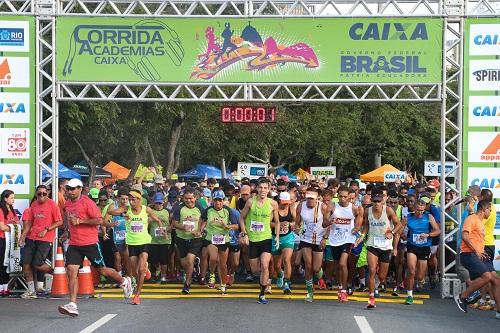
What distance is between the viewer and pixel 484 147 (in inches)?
651

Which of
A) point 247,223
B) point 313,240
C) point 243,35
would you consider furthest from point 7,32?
point 313,240

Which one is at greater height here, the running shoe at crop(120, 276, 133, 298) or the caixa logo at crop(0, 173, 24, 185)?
the caixa logo at crop(0, 173, 24, 185)

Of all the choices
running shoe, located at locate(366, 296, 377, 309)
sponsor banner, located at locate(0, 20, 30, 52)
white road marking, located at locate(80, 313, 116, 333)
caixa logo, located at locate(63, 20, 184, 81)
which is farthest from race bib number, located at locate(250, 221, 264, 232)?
sponsor banner, located at locate(0, 20, 30, 52)

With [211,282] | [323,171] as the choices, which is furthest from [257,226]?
[323,171]

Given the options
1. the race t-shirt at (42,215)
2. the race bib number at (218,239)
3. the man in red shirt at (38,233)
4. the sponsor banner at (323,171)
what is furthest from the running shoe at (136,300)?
the sponsor banner at (323,171)

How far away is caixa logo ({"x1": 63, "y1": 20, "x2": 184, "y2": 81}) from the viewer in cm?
1686

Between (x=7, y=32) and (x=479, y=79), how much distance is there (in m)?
8.51

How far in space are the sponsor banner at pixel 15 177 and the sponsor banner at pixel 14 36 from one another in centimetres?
211

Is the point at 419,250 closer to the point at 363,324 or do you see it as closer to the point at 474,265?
the point at 474,265

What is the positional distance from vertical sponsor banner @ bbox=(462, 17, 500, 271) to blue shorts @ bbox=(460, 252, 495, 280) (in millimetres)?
2280

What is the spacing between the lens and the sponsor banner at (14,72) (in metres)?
16.6

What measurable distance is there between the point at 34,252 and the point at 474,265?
7.28 metres

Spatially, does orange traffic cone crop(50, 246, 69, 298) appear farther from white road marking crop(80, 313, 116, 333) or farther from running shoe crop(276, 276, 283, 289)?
running shoe crop(276, 276, 283, 289)

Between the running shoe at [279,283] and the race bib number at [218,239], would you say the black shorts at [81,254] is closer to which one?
the race bib number at [218,239]
